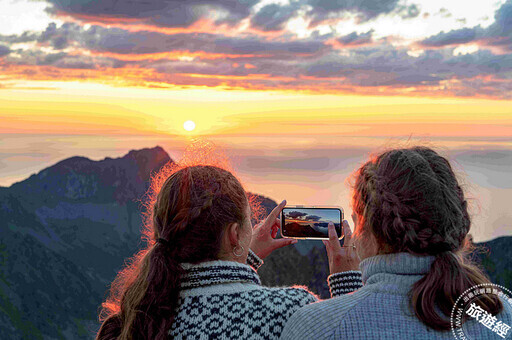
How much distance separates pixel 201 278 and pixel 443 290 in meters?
1.51

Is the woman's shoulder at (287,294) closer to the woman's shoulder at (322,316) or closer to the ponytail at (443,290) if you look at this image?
the woman's shoulder at (322,316)

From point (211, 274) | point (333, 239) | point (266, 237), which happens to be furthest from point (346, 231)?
point (211, 274)

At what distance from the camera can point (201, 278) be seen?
3.43m

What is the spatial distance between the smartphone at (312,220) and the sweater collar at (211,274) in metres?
1.24

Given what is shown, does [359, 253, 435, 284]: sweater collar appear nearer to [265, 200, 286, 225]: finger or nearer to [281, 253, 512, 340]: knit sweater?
[281, 253, 512, 340]: knit sweater

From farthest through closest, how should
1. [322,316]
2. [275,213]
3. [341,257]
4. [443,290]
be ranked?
[275,213], [341,257], [322,316], [443,290]

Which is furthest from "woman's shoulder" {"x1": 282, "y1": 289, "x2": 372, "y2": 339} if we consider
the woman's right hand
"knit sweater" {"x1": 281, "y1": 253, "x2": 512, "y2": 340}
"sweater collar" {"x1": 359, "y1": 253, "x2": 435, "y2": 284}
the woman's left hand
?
the woman's left hand

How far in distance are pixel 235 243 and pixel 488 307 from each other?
159 cm

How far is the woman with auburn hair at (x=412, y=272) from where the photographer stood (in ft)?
9.00

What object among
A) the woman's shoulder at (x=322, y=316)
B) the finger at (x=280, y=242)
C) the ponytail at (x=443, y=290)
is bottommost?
the finger at (x=280, y=242)

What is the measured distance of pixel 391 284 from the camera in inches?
112

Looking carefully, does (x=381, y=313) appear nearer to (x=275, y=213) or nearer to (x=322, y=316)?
(x=322, y=316)

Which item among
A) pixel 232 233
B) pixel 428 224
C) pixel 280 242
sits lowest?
pixel 280 242

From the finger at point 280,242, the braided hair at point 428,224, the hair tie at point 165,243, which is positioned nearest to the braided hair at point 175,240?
the hair tie at point 165,243
